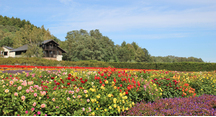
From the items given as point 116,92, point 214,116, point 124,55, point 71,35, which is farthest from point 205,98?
point 71,35

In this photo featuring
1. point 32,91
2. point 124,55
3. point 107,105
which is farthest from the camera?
point 124,55

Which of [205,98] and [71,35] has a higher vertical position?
[71,35]

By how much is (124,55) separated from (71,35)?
834 inches

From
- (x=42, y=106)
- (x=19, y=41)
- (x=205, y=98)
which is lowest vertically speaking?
(x=205, y=98)

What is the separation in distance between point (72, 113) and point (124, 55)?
1859 inches

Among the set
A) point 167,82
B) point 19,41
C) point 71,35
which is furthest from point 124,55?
point 167,82

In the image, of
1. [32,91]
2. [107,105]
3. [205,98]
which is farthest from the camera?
[205,98]

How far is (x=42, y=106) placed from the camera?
311cm

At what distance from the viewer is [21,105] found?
10.1ft

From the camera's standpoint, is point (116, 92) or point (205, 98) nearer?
point (116, 92)

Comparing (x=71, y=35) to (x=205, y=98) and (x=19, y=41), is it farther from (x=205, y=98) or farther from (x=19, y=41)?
(x=205, y=98)

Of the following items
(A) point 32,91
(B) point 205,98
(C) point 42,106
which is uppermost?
(A) point 32,91

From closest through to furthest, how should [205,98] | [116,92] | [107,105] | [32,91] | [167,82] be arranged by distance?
[32,91]
[107,105]
[116,92]
[205,98]
[167,82]

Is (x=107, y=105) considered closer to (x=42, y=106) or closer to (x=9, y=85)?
(x=42, y=106)
